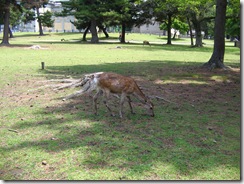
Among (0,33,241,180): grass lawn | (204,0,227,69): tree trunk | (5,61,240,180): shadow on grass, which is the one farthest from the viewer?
(204,0,227,69): tree trunk

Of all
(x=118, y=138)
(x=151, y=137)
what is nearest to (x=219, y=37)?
(x=151, y=137)

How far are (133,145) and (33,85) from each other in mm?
5641

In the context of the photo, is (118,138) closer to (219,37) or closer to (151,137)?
(151,137)

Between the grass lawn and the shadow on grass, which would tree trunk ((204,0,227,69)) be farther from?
the shadow on grass

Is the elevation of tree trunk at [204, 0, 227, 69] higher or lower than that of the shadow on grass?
higher

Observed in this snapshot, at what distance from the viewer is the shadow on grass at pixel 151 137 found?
13.8 ft

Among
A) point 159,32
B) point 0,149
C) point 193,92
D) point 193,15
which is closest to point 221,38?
point 193,92

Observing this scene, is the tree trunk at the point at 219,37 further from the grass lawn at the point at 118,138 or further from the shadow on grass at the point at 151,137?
the shadow on grass at the point at 151,137

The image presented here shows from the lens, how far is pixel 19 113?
6.79m

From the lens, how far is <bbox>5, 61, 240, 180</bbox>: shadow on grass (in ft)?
13.8

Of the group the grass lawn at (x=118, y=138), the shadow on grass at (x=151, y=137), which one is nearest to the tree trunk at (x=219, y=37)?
the grass lawn at (x=118, y=138)

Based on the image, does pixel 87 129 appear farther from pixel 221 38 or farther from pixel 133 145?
pixel 221 38

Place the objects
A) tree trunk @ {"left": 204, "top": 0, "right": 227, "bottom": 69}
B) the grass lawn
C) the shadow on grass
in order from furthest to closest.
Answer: tree trunk @ {"left": 204, "top": 0, "right": 227, "bottom": 69} < the shadow on grass < the grass lawn

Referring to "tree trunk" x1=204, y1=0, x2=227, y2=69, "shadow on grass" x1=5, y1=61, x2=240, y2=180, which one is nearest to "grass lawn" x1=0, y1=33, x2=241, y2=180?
"shadow on grass" x1=5, y1=61, x2=240, y2=180
